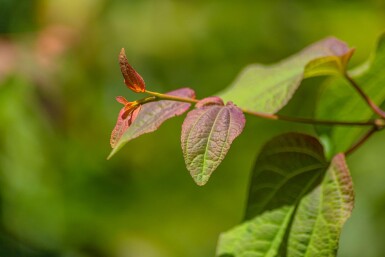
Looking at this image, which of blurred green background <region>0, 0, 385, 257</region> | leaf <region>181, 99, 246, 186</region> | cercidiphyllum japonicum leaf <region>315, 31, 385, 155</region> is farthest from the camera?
blurred green background <region>0, 0, 385, 257</region>

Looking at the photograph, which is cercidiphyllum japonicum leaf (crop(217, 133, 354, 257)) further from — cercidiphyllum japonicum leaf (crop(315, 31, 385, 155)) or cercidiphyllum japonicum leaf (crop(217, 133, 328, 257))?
cercidiphyllum japonicum leaf (crop(315, 31, 385, 155))

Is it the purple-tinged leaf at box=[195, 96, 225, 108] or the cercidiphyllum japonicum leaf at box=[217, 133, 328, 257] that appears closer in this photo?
the purple-tinged leaf at box=[195, 96, 225, 108]

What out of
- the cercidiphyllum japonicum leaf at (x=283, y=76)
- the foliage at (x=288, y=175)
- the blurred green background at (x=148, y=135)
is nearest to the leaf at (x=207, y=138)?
the foliage at (x=288, y=175)

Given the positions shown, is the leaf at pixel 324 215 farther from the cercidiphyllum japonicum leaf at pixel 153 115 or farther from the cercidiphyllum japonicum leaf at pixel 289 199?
the cercidiphyllum japonicum leaf at pixel 153 115

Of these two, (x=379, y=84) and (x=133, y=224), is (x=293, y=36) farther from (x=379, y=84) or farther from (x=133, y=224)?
(x=379, y=84)

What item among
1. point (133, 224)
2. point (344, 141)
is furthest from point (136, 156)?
point (344, 141)

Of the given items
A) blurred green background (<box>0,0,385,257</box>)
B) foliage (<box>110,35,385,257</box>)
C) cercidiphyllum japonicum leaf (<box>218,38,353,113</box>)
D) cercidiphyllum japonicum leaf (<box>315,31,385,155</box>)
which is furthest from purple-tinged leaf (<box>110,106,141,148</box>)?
blurred green background (<box>0,0,385,257</box>)
